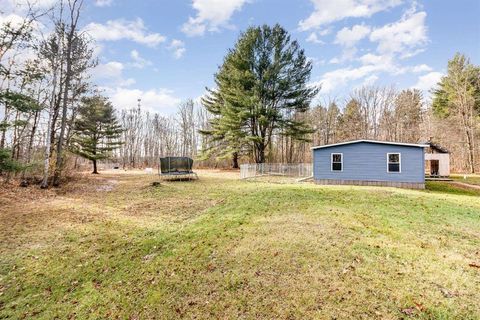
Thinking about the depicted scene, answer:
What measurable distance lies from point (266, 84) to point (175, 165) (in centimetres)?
1300

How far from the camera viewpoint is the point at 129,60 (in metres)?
21.0

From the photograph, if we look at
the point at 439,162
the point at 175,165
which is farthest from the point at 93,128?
the point at 439,162

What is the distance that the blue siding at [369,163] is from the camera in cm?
1441

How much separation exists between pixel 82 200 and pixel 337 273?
10.8 m

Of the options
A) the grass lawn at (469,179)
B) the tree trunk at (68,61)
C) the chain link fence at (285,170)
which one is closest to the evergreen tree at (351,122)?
the grass lawn at (469,179)

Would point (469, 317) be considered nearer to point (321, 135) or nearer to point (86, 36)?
point (86, 36)

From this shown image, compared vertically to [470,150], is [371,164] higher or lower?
lower

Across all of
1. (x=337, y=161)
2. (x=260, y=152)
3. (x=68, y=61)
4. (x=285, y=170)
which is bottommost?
(x=285, y=170)

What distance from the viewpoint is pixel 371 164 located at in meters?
15.3

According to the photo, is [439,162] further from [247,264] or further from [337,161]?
[247,264]

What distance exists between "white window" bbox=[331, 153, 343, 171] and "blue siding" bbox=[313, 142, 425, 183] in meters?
0.19

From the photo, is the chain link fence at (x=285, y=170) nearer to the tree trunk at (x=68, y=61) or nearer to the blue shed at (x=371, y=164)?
the blue shed at (x=371, y=164)

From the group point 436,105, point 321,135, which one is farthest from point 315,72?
point 436,105

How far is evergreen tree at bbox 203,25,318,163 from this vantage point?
80.3 feet
